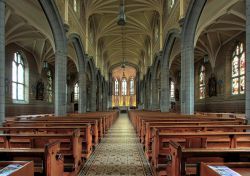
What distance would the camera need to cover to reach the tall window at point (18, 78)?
66.7ft

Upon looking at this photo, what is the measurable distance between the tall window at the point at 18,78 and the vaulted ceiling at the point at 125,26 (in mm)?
7510

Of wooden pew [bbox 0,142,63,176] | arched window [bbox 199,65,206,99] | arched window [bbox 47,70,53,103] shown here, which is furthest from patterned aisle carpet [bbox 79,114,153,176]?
arched window [bbox 47,70,53,103]

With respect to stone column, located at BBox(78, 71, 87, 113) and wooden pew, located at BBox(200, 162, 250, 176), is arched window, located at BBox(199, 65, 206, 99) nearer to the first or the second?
stone column, located at BBox(78, 71, 87, 113)

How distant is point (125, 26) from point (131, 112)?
35.9 feet

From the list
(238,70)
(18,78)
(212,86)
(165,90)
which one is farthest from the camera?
(212,86)

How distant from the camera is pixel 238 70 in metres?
19.3

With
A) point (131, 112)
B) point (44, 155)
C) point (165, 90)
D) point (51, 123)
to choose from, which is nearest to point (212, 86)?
point (165, 90)

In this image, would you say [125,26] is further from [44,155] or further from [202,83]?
[44,155]

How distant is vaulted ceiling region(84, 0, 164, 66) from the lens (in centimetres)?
2139

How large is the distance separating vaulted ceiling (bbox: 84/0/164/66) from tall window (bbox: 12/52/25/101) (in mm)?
7510

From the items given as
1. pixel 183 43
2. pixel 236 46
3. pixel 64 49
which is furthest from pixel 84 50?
pixel 236 46

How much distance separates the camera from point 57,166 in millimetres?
3371

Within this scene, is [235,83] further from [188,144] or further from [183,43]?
[188,144]

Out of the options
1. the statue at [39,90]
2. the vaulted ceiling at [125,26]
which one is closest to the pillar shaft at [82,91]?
the vaulted ceiling at [125,26]
